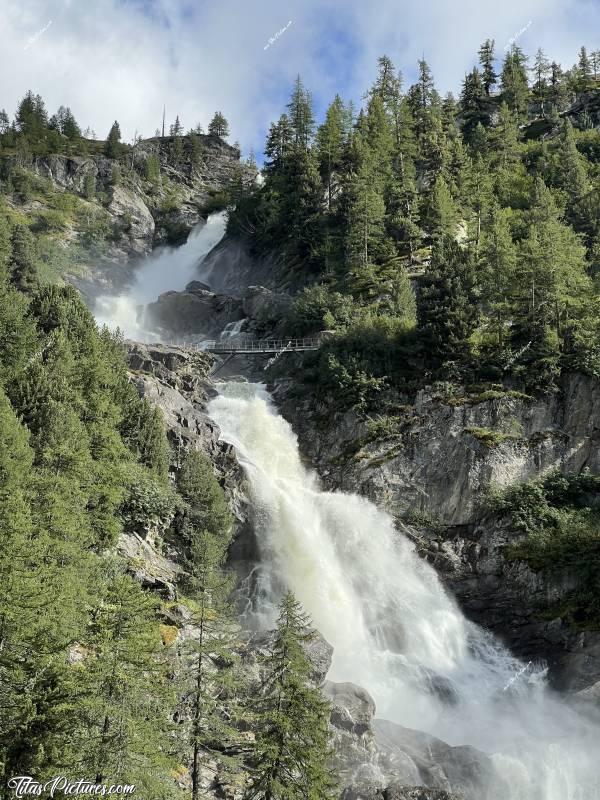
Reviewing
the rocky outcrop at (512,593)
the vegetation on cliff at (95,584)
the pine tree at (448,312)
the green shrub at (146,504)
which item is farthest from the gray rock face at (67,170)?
the rocky outcrop at (512,593)

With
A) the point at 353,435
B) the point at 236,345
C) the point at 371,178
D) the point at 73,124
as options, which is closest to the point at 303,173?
the point at 371,178

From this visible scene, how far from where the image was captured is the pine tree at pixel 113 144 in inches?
4589

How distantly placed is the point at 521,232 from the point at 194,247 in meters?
53.9

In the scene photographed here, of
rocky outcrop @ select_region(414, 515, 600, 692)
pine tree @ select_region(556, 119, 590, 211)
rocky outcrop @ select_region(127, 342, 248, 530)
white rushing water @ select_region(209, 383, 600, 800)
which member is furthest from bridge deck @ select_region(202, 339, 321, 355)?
pine tree @ select_region(556, 119, 590, 211)

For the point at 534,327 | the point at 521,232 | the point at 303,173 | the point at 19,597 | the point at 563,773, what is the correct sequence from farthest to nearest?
1. the point at 303,173
2. the point at 521,232
3. the point at 534,327
4. the point at 563,773
5. the point at 19,597

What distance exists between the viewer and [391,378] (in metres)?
48.6

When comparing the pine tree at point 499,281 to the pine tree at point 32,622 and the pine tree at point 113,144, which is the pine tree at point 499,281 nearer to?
the pine tree at point 32,622

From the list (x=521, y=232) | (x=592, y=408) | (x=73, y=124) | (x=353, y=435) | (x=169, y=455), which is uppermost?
(x=73, y=124)

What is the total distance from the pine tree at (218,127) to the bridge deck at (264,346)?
8764cm

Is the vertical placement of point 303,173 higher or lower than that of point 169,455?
higher

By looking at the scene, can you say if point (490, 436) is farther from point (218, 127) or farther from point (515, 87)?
point (218, 127)

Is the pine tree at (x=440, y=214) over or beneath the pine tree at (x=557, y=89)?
beneath

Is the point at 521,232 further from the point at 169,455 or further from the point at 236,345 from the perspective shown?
the point at 169,455

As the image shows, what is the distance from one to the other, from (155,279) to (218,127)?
5807cm
